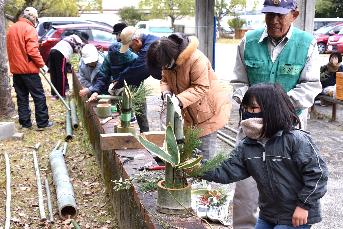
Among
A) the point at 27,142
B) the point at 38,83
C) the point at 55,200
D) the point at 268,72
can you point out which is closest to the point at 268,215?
the point at 268,72

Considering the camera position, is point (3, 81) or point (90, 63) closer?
point (90, 63)

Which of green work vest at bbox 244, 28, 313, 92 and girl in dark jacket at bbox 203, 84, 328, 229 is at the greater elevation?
green work vest at bbox 244, 28, 313, 92

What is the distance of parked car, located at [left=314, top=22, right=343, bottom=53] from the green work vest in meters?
24.9

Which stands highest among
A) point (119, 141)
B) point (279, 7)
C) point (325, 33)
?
point (279, 7)

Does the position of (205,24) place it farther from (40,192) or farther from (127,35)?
(40,192)

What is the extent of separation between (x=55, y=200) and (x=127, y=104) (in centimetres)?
161

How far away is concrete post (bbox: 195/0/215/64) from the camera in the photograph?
11281mm

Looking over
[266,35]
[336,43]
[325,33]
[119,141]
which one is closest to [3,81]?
[119,141]

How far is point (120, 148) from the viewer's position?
4.58 metres

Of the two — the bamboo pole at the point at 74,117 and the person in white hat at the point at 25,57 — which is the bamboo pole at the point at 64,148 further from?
the person in white hat at the point at 25,57

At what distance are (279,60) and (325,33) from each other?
26.6 metres

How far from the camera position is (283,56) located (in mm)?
3549

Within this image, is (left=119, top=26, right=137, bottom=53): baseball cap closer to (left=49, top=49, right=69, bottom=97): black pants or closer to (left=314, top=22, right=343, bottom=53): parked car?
(left=49, top=49, right=69, bottom=97): black pants

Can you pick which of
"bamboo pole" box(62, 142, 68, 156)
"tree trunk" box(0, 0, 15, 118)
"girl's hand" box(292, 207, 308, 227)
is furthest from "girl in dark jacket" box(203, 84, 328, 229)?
"tree trunk" box(0, 0, 15, 118)
